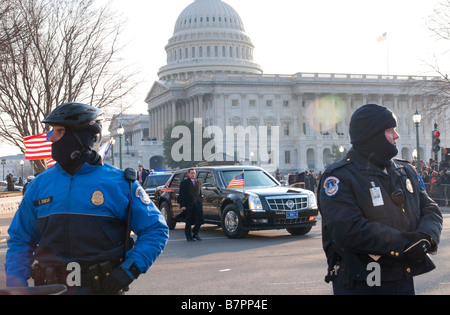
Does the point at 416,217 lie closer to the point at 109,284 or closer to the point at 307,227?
the point at 109,284

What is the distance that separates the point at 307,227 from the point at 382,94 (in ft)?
338

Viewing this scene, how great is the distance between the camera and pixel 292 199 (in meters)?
16.0

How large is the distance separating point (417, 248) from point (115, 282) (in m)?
1.76

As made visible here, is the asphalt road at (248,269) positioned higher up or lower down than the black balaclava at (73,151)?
lower down

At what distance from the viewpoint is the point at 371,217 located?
4145mm

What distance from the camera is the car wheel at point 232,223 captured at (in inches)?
625

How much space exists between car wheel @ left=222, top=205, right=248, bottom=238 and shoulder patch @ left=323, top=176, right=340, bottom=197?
38.2ft

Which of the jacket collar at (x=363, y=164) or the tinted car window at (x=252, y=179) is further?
the tinted car window at (x=252, y=179)

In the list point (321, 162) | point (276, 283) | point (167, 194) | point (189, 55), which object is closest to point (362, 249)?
point (276, 283)

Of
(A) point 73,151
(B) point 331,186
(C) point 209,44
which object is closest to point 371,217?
(B) point 331,186

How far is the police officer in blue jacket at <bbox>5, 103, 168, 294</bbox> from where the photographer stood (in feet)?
12.4

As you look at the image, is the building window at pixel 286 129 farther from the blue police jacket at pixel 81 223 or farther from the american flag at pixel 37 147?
the blue police jacket at pixel 81 223

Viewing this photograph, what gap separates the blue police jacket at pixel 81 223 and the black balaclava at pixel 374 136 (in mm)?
1374

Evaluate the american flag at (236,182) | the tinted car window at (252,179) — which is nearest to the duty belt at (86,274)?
the american flag at (236,182)
